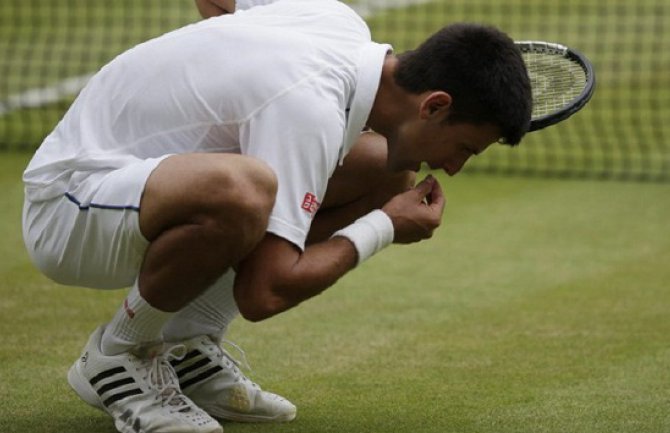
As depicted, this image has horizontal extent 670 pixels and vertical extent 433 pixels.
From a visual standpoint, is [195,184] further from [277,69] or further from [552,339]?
[552,339]

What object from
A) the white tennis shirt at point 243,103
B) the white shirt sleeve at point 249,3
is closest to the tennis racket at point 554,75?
the white tennis shirt at point 243,103

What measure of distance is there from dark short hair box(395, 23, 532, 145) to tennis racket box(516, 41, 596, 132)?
1.47ft

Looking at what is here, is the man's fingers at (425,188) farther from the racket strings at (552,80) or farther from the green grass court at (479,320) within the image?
the green grass court at (479,320)

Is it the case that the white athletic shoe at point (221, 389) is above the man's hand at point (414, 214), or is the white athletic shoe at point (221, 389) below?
below

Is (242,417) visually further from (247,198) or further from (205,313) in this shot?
(247,198)

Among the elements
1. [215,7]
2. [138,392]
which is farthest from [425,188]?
[215,7]

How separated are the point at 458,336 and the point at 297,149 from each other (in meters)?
1.61

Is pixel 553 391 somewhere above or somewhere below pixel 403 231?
below

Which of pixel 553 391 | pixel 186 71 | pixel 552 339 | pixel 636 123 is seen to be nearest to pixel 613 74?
pixel 636 123

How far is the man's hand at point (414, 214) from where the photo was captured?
135 inches

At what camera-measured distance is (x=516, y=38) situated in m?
12.5

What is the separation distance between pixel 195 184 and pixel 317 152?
29cm

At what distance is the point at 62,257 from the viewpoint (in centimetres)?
A: 348

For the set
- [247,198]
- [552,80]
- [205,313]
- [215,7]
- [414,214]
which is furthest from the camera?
[215,7]
